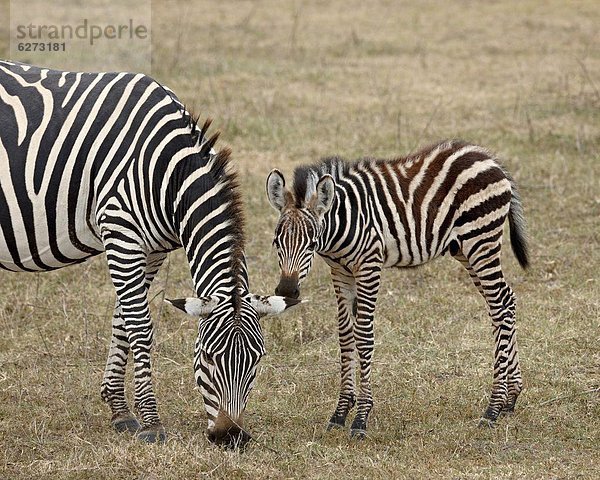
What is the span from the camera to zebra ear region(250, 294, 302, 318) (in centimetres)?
564

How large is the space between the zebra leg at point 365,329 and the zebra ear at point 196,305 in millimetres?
1193

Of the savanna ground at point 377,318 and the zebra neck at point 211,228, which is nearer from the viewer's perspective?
the zebra neck at point 211,228

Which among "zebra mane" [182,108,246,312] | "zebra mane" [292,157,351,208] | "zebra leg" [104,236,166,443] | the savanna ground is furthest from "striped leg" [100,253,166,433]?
"zebra mane" [292,157,351,208]

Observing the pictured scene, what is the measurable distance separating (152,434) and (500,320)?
244 cm

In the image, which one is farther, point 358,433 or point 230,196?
point 358,433

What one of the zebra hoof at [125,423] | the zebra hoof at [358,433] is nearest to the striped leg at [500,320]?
the zebra hoof at [358,433]

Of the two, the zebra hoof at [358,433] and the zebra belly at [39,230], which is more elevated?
the zebra belly at [39,230]

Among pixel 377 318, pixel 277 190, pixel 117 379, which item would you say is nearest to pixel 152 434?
pixel 117 379

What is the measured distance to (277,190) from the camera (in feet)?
20.7

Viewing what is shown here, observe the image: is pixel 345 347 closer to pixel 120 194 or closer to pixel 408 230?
pixel 408 230

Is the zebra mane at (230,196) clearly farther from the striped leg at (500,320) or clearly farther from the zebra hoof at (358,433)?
the striped leg at (500,320)

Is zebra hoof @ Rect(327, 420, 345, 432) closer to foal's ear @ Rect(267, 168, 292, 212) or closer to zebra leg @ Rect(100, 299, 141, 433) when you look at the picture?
zebra leg @ Rect(100, 299, 141, 433)

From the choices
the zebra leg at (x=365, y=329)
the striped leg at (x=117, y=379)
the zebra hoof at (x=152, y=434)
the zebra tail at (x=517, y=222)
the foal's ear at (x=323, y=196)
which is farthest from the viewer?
the zebra tail at (x=517, y=222)

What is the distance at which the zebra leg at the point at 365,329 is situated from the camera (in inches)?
256
